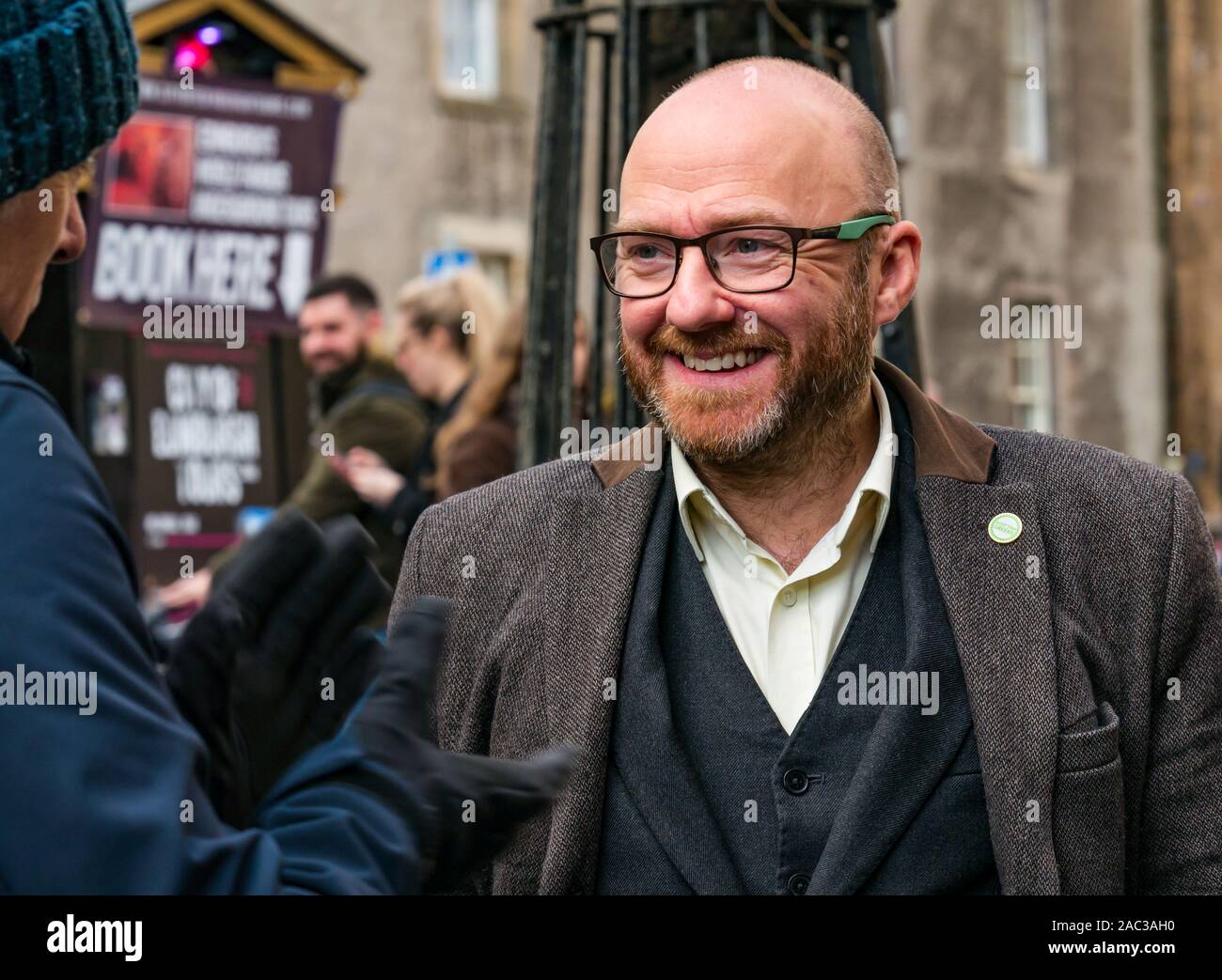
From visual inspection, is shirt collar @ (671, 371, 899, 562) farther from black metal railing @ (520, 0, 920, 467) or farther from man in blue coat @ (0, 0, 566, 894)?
black metal railing @ (520, 0, 920, 467)

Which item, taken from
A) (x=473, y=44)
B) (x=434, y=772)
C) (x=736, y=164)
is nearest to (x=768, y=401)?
(x=736, y=164)

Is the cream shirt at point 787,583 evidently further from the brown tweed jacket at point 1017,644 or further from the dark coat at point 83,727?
the dark coat at point 83,727

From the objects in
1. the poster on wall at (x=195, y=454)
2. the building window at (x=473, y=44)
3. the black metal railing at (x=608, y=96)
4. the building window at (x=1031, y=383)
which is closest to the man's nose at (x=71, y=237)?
the black metal railing at (x=608, y=96)

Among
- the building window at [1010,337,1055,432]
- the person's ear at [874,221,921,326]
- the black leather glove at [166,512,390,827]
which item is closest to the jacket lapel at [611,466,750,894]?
the person's ear at [874,221,921,326]

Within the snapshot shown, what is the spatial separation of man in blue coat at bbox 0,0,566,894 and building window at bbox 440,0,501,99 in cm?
1488

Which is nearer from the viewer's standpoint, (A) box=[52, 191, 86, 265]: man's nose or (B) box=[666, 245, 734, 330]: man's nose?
(A) box=[52, 191, 86, 265]: man's nose

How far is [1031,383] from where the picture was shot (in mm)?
19516

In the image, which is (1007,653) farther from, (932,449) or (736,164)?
(736,164)

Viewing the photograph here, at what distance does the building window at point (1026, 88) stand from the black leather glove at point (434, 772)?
1884cm

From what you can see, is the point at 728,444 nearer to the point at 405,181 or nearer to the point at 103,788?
the point at 103,788

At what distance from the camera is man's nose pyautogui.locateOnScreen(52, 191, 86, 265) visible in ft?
5.61

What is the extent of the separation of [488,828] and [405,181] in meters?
14.3

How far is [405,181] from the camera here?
1557cm

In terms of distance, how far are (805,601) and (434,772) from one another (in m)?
0.87
